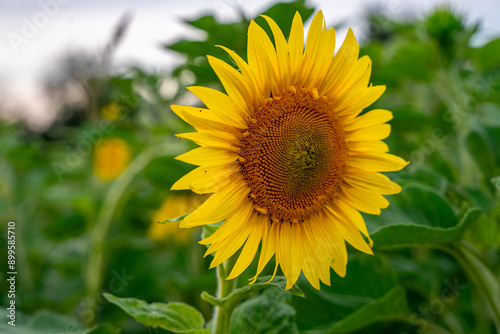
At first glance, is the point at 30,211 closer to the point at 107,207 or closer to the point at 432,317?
the point at 107,207

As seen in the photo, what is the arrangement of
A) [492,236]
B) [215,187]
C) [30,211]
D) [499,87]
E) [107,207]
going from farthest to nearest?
1. [30,211]
2. [107,207]
3. [499,87]
4. [492,236]
5. [215,187]

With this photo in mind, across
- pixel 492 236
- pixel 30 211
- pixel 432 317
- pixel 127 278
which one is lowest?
pixel 30 211

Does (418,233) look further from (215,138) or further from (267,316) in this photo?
(215,138)

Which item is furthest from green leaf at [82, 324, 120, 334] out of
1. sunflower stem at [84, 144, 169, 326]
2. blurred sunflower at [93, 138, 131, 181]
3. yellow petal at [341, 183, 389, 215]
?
blurred sunflower at [93, 138, 131, 181]

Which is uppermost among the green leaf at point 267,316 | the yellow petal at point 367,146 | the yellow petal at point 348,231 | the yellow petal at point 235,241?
the yellow petal at point 367,146

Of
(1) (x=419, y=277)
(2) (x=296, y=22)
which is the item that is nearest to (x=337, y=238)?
(2) (x=296, y=22)

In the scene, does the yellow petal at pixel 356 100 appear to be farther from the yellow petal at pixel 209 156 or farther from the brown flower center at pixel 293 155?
the yellow petal at pixel 209 156

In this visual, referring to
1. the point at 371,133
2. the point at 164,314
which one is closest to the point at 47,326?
the point at 164,314

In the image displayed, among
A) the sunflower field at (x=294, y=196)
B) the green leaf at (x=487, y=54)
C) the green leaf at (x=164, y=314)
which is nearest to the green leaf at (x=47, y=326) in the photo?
the sunflower field at (x=294, y=196)
